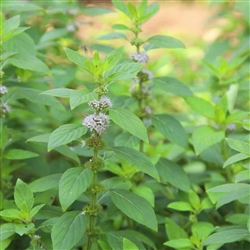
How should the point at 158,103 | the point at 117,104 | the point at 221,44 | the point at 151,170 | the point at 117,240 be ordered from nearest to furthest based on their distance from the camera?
the point at 151,170 < the point at 117,240 < the point at 117,104 < the point at 221,44 < the point at 158,103

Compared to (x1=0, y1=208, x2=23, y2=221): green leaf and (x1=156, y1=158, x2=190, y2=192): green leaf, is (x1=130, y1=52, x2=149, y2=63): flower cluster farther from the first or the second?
(x1=0, y1=208, x2=23, y2=221): green leaf

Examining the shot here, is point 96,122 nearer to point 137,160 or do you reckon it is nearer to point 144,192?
point 137,160

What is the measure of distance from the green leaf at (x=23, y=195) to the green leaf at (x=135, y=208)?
0.95ft

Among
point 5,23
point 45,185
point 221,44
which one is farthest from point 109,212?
point 221,44

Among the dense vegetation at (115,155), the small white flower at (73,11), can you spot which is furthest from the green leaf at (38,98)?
the small white flower at (73,11)

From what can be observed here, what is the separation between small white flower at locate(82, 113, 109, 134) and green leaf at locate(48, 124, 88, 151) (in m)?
0.02

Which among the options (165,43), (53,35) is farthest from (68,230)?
(53,35)

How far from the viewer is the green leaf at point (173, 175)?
7.25 ft

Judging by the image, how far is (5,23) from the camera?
224cm

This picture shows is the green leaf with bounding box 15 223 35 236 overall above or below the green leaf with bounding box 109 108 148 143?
below

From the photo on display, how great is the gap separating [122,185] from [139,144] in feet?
1.02

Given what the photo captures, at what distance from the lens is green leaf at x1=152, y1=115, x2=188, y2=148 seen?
2.23 meters

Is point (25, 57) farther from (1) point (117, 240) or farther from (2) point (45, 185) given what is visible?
(1) point (117, 240)

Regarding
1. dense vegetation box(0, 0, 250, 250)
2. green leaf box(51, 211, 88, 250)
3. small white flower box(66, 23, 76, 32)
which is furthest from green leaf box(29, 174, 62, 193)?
small white flower box(66, 23, 76, 32)
